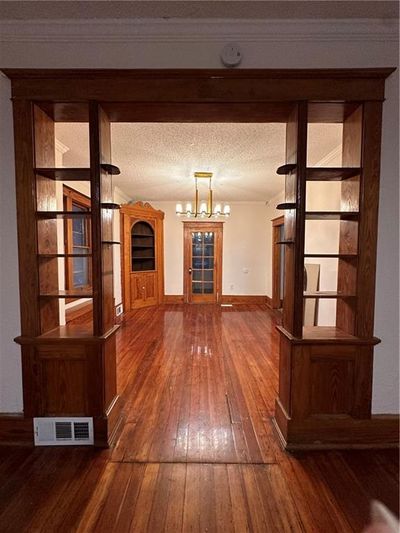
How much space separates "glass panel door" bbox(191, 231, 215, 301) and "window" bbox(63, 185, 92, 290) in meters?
2.78

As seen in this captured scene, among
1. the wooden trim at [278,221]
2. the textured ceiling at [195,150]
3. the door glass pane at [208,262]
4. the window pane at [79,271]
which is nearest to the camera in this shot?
the textured ceiling at [195,150]

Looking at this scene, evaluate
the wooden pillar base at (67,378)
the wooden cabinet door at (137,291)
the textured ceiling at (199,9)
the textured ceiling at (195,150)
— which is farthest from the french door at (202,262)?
the textured ceiling at (199,9)

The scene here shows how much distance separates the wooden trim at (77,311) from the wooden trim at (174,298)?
2.53 metres

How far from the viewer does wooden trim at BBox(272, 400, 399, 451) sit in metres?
1.77

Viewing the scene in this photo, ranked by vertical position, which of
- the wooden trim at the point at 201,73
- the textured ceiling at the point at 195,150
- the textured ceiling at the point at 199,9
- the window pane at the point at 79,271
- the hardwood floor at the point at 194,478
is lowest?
the hardwood floor at the point at 194,478

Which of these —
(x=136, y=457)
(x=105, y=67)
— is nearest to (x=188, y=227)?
(x=105, y=67)

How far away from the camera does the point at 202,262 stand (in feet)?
22.2

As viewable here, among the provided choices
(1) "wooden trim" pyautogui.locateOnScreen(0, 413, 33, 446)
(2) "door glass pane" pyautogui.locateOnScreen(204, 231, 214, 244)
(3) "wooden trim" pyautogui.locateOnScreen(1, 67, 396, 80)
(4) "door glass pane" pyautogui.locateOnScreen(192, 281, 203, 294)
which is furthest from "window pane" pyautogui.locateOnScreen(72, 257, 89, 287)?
(2) "door glass pane" pyautogui.locateOnScreen(204, 231, 214, 244)

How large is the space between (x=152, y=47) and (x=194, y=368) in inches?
110

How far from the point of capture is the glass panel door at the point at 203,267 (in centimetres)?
671

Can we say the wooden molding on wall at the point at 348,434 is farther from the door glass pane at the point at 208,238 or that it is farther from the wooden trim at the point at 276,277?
the door glass pane at the point at 208,238

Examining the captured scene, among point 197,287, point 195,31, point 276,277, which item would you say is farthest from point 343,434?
point 197,287

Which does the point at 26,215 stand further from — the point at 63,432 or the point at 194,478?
the point at 194,478

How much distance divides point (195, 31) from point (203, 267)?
5297 mm
